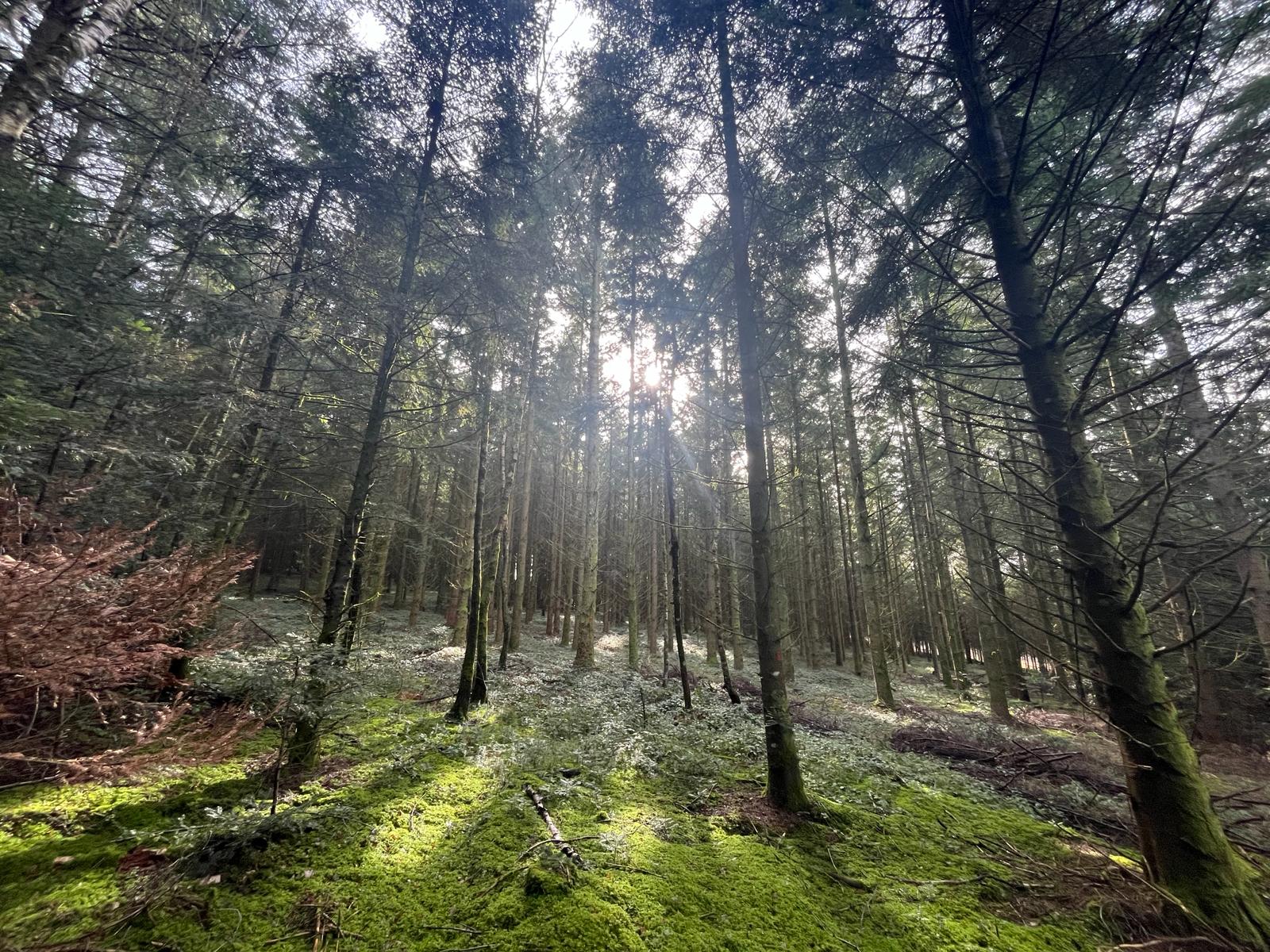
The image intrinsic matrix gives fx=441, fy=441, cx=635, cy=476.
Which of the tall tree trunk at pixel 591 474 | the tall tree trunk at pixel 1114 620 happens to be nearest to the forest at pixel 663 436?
the tall tree trunk at pixel 1114 620

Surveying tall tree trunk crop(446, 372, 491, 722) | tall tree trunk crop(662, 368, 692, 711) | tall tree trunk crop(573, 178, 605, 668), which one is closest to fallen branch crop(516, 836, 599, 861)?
tall tree trunk crop(446, 372, 491, 722)

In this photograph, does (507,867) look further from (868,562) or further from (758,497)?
(868,562)

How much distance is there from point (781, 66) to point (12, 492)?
31.7 ft

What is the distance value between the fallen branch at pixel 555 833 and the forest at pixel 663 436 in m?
0.05

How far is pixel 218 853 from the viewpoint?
3393 millimetres

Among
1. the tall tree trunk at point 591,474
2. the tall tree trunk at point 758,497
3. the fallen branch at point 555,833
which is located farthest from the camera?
the tall tree trunk at point 591,474

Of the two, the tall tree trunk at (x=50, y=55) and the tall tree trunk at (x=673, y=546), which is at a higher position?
the tall tree trunk at (x=50, y=55)

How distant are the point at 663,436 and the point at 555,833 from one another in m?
7.96

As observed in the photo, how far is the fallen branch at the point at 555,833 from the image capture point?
3797 mm

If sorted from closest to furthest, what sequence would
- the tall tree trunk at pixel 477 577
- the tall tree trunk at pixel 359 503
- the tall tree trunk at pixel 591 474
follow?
the tall tree trunk at pixel 359 503, the tall tree trunk at pixel 477 577, the tall tree trunk at pixel 591 474

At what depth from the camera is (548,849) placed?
3949mm

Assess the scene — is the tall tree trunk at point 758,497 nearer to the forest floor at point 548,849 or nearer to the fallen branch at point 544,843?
the forest floor at point 548,849


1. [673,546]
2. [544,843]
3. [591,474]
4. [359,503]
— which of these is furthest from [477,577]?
[591,474]

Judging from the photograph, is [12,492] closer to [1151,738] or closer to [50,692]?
[50,692]
